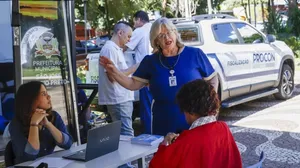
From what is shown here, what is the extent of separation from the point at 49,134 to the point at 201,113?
1.34 metres

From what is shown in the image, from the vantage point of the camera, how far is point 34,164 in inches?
115

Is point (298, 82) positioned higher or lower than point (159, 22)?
lower

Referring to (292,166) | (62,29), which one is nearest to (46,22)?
(62,29)

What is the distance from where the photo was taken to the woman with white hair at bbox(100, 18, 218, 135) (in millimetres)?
3506

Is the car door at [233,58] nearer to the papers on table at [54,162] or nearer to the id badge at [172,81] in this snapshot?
the id badge at [172,81]

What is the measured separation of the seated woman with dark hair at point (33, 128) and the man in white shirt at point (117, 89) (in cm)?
149

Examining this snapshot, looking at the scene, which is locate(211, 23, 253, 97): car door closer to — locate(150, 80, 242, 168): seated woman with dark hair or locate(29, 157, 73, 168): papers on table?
locate(29, 157, 73, 168): papers on table

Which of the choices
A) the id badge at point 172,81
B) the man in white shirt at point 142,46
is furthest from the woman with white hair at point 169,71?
the man in white shirt at point 142,46

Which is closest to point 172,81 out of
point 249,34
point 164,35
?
point 164,35

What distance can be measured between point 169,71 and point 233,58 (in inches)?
181

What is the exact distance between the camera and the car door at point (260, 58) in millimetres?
8531

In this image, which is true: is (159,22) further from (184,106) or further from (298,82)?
(298,82)

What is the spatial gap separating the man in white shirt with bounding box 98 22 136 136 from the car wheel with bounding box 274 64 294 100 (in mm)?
5501

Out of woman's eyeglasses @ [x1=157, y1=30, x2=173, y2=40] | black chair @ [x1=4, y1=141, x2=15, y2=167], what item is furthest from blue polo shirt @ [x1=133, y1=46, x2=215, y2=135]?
black chair @ [x1=4, y1=141, x2=15, y2=167]
